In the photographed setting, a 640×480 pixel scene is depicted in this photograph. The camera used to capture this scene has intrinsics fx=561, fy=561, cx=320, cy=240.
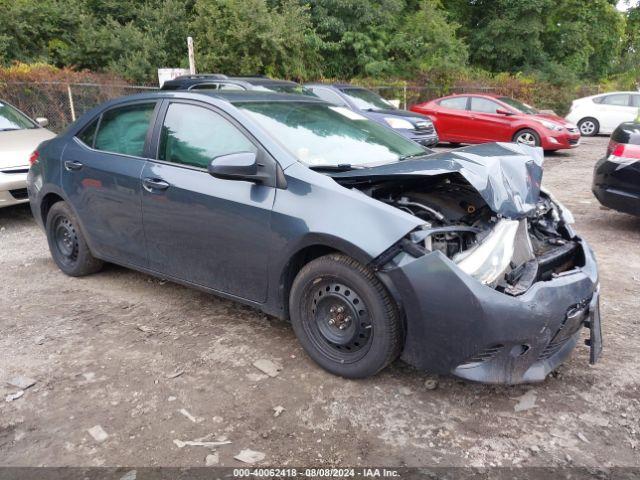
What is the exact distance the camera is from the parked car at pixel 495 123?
12648 mm

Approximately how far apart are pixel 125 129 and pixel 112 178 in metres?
0.42

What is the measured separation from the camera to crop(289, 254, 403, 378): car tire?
9.78 feet

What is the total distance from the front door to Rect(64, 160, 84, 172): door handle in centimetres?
91

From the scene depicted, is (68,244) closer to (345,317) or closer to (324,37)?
(345,317)

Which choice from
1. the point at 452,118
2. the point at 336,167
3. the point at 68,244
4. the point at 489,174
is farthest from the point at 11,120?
the point at 452,118

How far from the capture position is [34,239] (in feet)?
20.8

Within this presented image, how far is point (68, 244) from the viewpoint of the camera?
500cm

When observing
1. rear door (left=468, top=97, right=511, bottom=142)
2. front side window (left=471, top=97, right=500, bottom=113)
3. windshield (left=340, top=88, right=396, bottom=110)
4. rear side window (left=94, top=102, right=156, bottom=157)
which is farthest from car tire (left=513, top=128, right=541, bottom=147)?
rear side window (left=94, top=102, right=156, bottom=157)

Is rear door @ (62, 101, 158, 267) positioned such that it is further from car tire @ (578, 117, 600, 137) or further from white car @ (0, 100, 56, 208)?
car tire @ (578, 117, 600, 137)

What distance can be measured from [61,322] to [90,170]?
1.22 meters

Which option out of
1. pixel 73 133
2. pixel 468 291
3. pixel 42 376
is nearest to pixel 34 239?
pixel 73 133

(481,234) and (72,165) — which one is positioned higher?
(72,165)

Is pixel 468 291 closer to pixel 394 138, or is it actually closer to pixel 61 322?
pixel 394 138

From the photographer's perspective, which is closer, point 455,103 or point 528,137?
point 528,137
